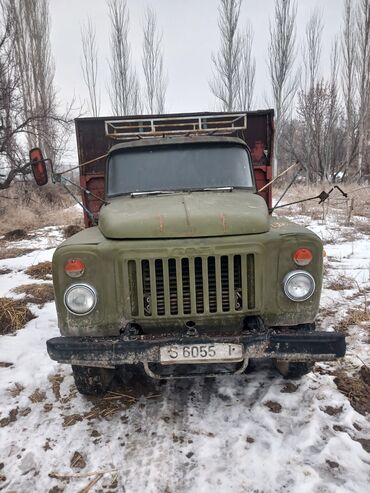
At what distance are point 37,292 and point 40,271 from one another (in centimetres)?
130

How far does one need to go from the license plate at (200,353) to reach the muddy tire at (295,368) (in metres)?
0.85

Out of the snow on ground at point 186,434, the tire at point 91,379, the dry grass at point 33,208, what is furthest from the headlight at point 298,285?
the dry grass at point 33,208

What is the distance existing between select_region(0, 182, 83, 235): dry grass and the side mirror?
8.26 m

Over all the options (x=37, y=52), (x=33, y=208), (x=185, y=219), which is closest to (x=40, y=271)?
(x=185, y=219)

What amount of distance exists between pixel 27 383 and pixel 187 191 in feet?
7.59

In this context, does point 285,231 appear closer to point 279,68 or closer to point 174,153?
point 174,153

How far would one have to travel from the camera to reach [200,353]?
8.95 feet

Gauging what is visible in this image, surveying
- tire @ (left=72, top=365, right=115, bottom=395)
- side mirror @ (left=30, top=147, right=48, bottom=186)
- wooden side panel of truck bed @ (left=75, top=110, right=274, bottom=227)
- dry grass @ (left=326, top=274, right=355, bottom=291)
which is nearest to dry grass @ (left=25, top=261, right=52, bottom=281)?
wooden side panel of truck bed @ (left=75, top=110, right=274, bottom=227)

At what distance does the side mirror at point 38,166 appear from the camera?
4.07 m

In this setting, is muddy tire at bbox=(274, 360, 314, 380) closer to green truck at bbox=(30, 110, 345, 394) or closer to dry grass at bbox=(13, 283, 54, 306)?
green truck at bbox=(30, 110, 345, 394)

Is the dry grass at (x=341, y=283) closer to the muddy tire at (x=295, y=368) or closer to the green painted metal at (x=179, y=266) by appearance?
the muddy tire at (x=295, y=368)

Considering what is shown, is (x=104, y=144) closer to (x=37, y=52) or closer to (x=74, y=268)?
(x=74, y=268)

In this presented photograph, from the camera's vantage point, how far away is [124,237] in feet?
9.77

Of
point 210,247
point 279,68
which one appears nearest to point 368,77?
point 279,68
